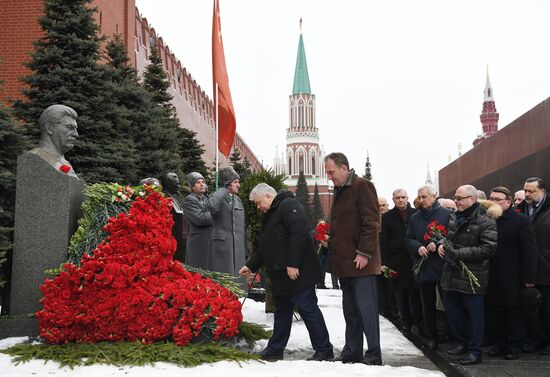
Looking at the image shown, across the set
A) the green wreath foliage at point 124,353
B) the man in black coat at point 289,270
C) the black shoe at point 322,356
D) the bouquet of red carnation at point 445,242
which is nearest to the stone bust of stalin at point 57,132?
the green wreath foliage at point 124,353

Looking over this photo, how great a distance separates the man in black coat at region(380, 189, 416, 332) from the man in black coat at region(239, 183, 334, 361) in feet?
6.22

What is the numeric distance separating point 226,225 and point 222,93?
164 inches

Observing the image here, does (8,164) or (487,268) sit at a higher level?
(8,164)

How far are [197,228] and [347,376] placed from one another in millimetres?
3467

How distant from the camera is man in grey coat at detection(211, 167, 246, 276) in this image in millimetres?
6914

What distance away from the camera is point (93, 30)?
40.0ft

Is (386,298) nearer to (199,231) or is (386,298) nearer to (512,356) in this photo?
(199,231)

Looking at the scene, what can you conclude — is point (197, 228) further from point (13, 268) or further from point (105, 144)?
point (105, 144)

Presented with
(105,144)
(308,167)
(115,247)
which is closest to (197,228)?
(115,247)

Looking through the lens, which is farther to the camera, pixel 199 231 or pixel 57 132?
pixel 199 231

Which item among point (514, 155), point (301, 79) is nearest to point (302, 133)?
point (301, 79)

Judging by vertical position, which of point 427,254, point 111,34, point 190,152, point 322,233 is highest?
point 111,34

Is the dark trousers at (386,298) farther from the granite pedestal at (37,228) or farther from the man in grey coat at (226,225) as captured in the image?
the granite pedestal at (37,228)

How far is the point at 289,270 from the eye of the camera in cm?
519
